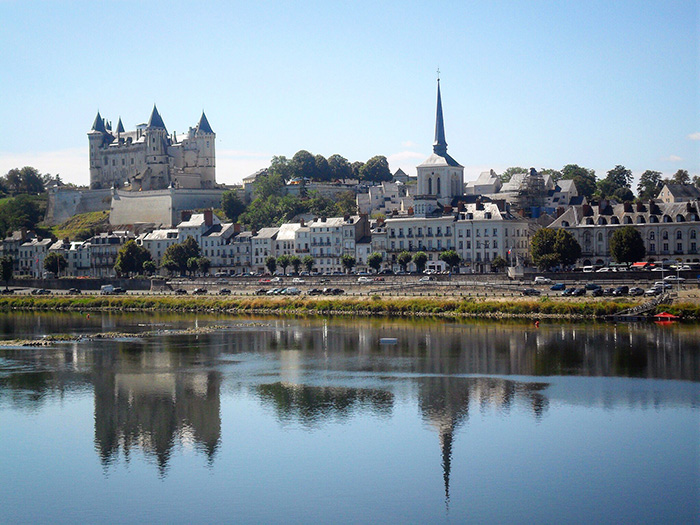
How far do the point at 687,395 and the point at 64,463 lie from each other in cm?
1837

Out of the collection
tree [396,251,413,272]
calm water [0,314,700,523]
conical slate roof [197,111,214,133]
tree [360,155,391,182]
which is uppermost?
conical slate roof [197,111,214,133]

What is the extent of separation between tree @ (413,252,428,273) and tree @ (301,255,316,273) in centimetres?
996

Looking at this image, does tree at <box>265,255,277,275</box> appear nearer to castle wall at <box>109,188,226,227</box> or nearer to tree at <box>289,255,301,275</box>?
tree at <box>289,255,301,275</box>

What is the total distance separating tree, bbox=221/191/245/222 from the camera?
348 feet

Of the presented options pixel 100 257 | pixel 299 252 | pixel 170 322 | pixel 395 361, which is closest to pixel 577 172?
pixel 299 252

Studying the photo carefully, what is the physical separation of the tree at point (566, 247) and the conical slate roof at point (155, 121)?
216ft

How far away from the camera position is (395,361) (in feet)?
127

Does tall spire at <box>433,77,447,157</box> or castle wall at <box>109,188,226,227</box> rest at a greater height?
tall spire at <box>433,77,447,157</box>

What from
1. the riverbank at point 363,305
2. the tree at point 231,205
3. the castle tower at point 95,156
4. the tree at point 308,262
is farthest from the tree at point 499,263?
the castle tower at point 95,156

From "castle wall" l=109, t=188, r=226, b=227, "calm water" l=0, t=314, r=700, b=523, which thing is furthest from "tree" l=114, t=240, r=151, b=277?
"calm water" l=0, t=314, r=700, b=523

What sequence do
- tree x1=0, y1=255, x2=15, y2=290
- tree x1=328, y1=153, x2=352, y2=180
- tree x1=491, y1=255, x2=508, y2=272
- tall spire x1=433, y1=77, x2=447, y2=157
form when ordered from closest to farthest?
tree x1=491, y1=255, x2=508, y2=272
tree x1=0, y1=255, x2=15, y2=290
tall spire x1=433, y1=77, x2=447, y2=157
tree x1=328, y1=153, x2=352, y2=180

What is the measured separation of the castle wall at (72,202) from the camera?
11981 cm

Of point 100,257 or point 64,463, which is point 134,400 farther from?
point 100,257

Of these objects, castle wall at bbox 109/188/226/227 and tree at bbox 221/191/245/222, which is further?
castle wall at bbox 109/188/226/227
